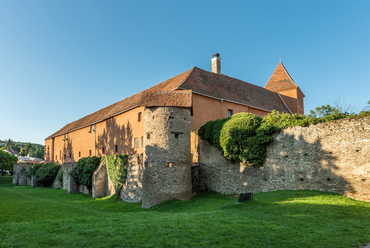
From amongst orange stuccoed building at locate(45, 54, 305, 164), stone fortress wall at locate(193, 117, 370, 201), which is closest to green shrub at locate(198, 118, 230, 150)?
orange stuccoed building at locate(45, 54, 305, 164)

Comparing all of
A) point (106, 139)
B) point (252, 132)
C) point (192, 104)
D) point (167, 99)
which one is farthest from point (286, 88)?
point (106, 139)

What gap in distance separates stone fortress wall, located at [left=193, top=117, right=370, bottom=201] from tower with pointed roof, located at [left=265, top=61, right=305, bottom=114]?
20.6 metres

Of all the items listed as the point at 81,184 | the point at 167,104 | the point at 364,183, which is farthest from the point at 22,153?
the point at 364,183

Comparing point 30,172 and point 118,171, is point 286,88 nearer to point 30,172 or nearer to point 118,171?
point 118,171

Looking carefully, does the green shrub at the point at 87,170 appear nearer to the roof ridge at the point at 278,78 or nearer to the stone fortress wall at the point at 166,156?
the stone fortress wall at the point at 166,156

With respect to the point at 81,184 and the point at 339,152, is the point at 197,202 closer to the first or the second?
the point at 339,152

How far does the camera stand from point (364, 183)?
41.1 ft

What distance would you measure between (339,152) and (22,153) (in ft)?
554

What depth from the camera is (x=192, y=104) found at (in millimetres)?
22562

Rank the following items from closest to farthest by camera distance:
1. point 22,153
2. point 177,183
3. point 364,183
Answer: point 364,183 → point 177,183 → point 22,153

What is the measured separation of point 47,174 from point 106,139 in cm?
1139

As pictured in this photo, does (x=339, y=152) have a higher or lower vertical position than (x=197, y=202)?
higher

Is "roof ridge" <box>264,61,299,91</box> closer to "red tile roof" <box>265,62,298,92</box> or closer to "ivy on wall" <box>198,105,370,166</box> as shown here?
"red tile roof" <box>265,62,298,92</box>

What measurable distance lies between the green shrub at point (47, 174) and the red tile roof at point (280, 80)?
3156cm
